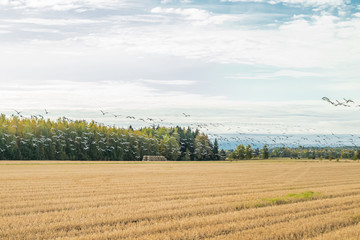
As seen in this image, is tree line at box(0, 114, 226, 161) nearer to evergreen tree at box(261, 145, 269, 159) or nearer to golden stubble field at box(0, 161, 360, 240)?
evergreen tree at box(261, 145, 269, 159)

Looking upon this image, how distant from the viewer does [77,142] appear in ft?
413

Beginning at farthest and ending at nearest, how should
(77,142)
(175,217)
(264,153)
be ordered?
1. (264,153)
2. (77,142)
3. (175,217)

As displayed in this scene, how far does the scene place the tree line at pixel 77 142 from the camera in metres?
114

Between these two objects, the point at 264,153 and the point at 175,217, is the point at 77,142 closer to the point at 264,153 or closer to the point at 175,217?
the point at 264,153

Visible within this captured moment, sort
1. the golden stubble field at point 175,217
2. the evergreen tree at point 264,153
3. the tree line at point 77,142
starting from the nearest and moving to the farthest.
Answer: the golden stubble field at point 175,217
the tree line at point 77,142
the evergreen tree at point 264,153

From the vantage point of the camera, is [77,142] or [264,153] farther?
[264,153]

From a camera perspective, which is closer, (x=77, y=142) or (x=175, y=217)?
(x=175, y=217)

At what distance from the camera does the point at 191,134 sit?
569 feet

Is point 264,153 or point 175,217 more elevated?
point 175,217

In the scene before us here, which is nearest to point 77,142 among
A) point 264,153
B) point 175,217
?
point 264,153

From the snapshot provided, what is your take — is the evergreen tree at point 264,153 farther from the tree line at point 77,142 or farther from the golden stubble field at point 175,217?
the golden stubble field at point 175,217

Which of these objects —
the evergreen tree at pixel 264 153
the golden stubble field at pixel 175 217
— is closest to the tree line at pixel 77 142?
the evergreen tree at pixel 264 153

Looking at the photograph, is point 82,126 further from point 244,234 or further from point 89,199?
point 244,234

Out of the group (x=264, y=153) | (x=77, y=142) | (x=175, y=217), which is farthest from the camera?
(x=264, y=153)
